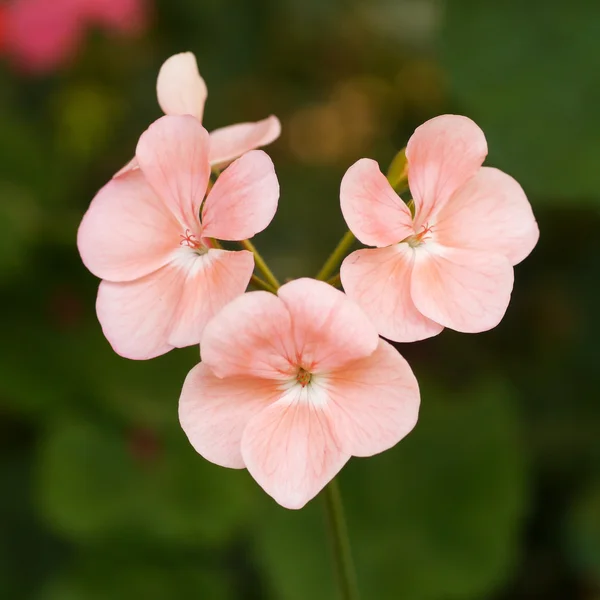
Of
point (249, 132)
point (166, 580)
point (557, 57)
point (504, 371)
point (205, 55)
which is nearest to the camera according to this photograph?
point (249, 132)

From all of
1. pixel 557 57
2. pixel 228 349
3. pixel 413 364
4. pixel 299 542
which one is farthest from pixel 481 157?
pixel 413 364

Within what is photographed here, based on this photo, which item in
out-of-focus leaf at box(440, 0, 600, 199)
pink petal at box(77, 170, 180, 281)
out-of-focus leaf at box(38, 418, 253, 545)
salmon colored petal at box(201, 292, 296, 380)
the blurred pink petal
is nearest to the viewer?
salmon colored petal at box(201, 292, 296, 380)

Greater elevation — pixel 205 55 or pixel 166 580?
pixel 205 55

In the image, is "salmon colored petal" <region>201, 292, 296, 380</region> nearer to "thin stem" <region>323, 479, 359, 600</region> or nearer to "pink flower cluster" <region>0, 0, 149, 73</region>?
"thin stem" <region>323, 479, 359, 600</region>

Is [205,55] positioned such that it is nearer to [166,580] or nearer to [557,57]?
[557,57]

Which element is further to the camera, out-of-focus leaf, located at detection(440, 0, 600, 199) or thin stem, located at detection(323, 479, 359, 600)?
out-of-focus leaf, located at detection(440, 0, 600, 199)

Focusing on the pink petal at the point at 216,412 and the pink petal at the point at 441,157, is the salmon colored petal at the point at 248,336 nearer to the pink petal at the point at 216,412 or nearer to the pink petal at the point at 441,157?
the pink petal at the point at 216,412

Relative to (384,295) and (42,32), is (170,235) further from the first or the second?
(42,32)

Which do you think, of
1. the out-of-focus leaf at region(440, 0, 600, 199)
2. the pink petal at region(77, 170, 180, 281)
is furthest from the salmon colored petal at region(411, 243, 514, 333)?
the out-of-focus leaf at region(440, 0, 600, 199)
